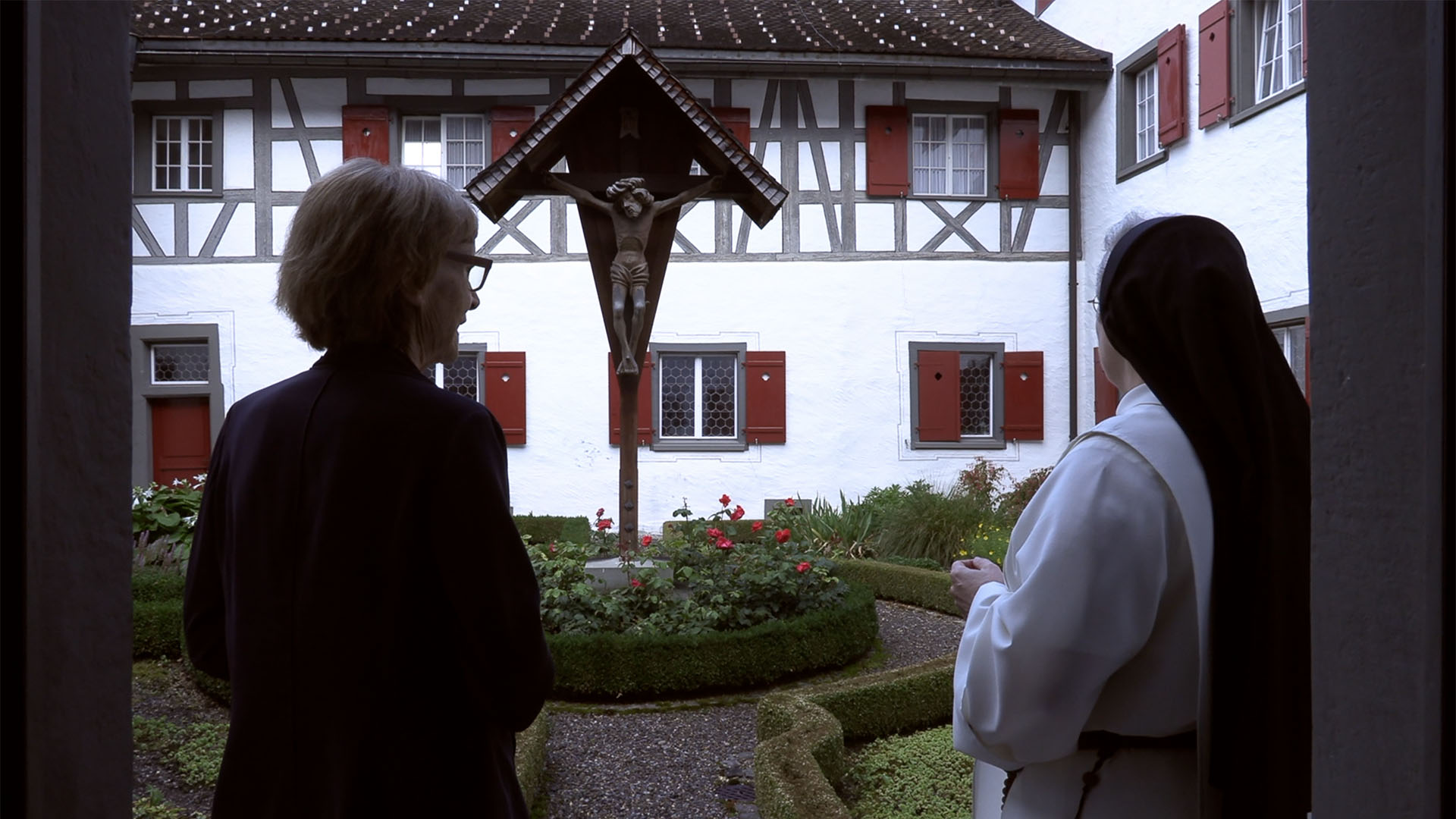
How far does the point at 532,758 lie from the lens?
12.9 feet

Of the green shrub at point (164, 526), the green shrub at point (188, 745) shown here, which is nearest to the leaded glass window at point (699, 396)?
the green shrub at point (164, 526)

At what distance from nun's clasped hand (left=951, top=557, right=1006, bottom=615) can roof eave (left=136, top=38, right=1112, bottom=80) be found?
10355mm

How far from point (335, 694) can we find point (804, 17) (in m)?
12.3

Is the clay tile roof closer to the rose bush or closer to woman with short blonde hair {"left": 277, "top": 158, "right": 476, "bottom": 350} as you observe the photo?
the rose bush

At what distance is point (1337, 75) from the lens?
3.62 ft

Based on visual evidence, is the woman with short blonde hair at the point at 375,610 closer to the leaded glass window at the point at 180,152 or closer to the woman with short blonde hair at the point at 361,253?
the woman with short blonde hair at the point at 361,253

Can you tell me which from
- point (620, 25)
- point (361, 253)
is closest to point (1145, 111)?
point (620, 25)

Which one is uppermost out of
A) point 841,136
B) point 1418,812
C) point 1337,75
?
point 841,136

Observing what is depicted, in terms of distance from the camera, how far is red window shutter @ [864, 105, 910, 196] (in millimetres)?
11930

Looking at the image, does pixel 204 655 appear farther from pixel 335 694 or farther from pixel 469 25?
pixel 469 25

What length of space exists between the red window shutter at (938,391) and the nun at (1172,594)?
34.5ft

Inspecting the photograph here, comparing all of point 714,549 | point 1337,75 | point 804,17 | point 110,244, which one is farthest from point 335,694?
point 804,17

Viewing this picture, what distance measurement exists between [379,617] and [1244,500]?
3.82ft

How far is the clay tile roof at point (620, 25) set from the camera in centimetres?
1148
